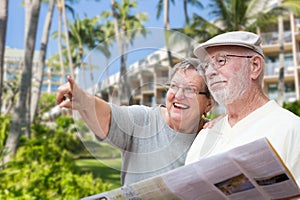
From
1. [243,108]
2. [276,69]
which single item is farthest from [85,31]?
[243,108]

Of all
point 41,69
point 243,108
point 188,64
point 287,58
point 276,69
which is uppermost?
point 287,58

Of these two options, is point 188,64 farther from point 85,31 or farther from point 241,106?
point 85,31

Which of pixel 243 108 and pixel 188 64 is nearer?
pixel 188 64

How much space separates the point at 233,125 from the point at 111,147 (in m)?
0.39

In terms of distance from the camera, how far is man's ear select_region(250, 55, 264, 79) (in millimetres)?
1470

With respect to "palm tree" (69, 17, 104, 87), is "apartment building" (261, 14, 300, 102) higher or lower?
lower

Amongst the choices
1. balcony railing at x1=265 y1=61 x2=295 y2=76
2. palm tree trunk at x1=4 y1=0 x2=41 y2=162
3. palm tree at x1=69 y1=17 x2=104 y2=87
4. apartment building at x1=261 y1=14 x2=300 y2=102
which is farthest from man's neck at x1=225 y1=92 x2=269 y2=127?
palm tree at x1=69 y1=17 x2=104 y2=87

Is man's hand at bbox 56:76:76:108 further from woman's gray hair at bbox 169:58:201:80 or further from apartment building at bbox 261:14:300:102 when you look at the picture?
apartment building at bbox 261:14:300:102

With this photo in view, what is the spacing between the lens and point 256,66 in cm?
148

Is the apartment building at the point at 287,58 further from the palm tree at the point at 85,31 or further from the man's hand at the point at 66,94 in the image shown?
the man's hand at the point at 66,94

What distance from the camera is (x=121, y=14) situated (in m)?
35.2

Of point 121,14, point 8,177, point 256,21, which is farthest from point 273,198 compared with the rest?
point 121,14

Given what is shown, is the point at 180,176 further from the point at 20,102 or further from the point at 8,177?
the point at 20,102

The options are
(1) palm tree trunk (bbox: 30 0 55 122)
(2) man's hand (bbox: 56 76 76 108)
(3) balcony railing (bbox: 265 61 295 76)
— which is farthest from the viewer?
(3) balcony railing (bbox: 265 61 295 76)
